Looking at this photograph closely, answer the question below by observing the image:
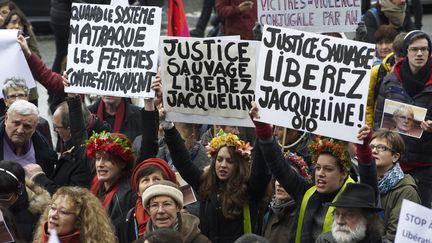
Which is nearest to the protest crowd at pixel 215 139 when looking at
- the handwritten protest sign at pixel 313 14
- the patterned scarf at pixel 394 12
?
the handwritten protest sign at pixel 313 14

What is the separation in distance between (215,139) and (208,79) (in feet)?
2.30

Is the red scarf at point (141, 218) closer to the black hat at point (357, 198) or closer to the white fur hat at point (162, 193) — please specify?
the white fur hat at point (162, 193)

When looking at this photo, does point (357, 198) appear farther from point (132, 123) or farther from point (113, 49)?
point (132, 123)

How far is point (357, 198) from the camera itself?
314 inches

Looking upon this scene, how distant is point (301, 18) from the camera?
11.6 metres

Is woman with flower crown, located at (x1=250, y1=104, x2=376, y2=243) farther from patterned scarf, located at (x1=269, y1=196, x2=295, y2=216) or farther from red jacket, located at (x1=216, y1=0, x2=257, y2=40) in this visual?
red jacket, located at (x1=216, y1=0, x2=257, y2=40)

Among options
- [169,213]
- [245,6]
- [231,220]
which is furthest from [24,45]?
[245,6]

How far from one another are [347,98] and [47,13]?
10.4 meters

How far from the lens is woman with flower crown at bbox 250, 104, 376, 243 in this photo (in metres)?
8.42

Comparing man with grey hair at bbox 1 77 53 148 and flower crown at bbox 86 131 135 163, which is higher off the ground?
flower crown at bbox 86 131 135 163

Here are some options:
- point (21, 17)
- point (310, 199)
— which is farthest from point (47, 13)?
point (310, 199)

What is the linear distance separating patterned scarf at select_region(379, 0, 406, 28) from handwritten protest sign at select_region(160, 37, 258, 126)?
4583 mm

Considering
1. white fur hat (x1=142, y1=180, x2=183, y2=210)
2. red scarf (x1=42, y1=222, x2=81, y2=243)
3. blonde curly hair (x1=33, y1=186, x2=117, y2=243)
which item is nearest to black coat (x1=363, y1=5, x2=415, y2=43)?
white fur hat (x1=142, y1=180, x2=183, y2=210)

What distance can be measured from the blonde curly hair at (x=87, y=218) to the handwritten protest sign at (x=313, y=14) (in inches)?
151
